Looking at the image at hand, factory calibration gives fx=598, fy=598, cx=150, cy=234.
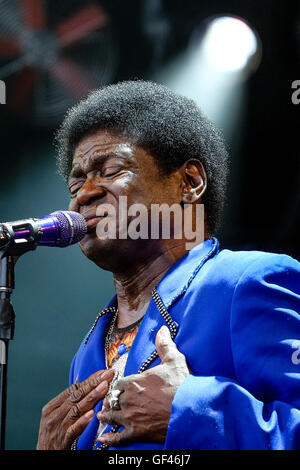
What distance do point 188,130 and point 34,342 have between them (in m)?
1.98

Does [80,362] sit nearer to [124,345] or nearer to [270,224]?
[124,345]

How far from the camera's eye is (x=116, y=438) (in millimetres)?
1592

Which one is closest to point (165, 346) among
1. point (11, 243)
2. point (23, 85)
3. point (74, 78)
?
point (11, 243)

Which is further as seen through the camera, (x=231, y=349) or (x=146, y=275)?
(x=146, y=275)

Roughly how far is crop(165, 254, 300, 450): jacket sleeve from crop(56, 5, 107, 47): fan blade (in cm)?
227

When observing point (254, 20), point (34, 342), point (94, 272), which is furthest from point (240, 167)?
point (34, 342)

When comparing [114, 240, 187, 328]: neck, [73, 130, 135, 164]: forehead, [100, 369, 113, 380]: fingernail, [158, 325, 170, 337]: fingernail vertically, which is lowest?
[100, 369, 113, 380]: fingernail

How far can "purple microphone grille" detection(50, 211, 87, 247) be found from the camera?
1742 mm

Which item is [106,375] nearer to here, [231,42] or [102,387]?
[102,387]

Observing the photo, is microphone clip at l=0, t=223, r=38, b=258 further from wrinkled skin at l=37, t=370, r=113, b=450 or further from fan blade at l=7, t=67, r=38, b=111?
fan blade at l=7, t=67, r=38, b=111

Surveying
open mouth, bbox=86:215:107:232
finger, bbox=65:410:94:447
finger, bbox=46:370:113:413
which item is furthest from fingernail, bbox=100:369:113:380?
open mouth, bbox=86:215:107:232

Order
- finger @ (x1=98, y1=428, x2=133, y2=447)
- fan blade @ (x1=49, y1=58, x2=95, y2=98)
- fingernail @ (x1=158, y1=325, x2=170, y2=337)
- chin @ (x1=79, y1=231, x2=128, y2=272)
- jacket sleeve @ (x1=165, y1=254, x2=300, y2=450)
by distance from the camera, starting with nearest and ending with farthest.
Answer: jacket sleeve @ (x1=165, y1=254, x2=300, y2=450) < finger @ (x1=98, y1=428, x2=133, y2=447) < fingernail @ (x1=158, y1=325, x2=170, y2=337) < chin @ (x1=79, y1=231, x2=128, y2=272) < fan blade @ (x1=49, y1=58, x2=95, y2=98)

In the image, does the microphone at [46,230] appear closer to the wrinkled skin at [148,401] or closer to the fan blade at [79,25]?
the wrinkled skin at [148,401]

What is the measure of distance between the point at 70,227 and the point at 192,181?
1.90 ft
